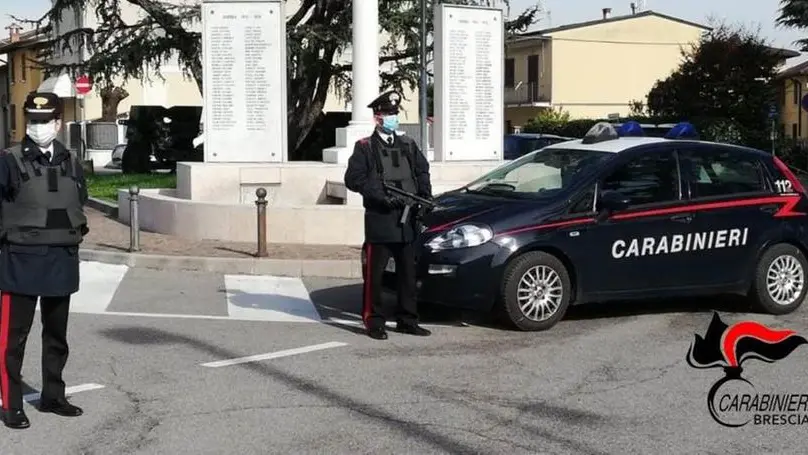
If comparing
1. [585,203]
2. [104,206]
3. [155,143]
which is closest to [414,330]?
[585,203]

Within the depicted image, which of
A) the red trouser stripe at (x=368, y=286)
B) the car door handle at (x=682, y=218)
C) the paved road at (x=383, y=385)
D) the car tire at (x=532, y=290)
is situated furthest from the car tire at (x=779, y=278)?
the red trouser stripe at (x=368, y=286)

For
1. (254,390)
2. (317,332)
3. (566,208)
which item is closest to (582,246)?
(566,208)

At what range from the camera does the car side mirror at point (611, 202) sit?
8773mm

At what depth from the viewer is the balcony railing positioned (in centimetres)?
5666

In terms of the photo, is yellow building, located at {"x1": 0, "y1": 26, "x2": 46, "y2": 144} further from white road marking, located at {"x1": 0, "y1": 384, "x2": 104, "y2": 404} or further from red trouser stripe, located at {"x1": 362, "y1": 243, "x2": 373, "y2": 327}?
white road marking, located at {"x1": 0, "y1": 384, "x2": 104, "y2": 404}

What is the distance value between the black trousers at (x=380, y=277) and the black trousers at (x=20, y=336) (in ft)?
9.05

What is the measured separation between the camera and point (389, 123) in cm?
821

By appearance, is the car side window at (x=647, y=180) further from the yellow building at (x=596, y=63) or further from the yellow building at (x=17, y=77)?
the yellow building at (x=17, y=77)

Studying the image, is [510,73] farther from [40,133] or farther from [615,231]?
[40,133]

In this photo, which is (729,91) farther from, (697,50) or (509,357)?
(509,357)

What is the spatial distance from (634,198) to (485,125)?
→ 736cm

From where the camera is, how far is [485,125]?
16172mm

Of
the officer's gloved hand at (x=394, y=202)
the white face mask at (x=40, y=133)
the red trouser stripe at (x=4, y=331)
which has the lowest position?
the red trouser stripe at (x=4, y=331)

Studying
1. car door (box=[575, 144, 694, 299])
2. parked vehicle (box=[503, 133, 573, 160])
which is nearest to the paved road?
car door (box=[575, 144, 694, 299])
